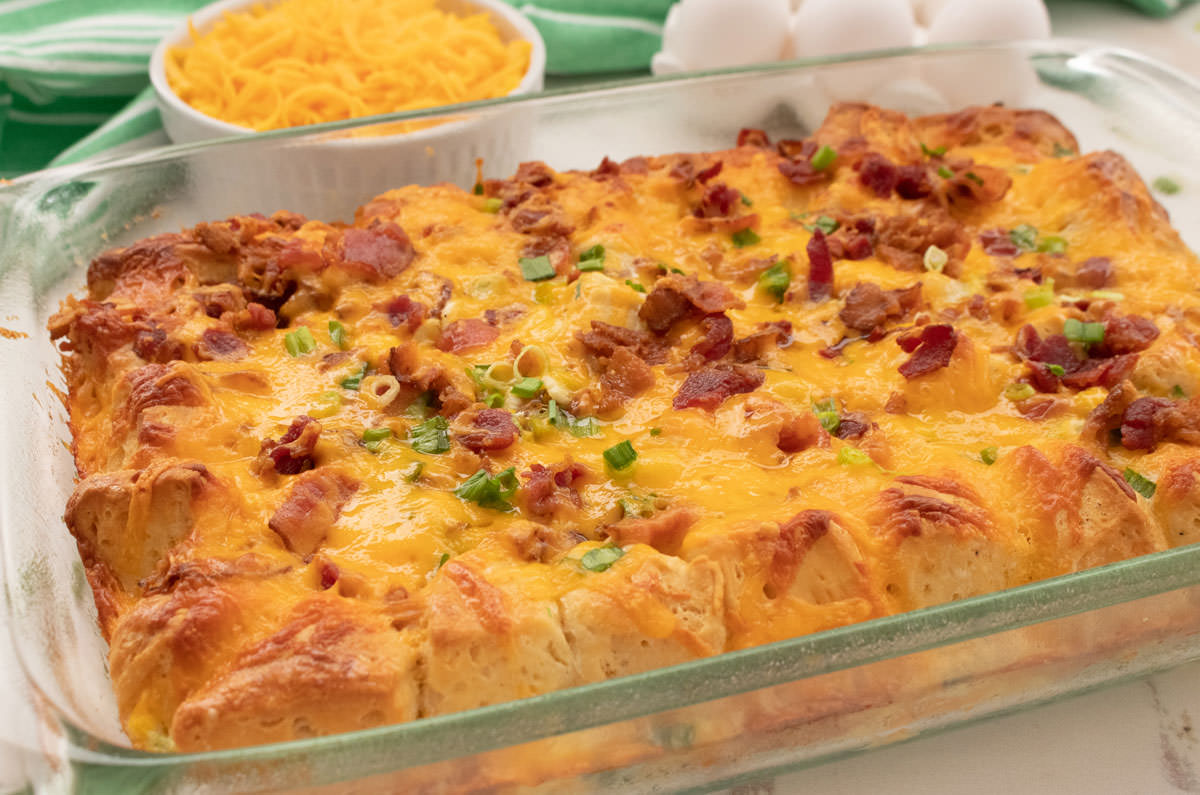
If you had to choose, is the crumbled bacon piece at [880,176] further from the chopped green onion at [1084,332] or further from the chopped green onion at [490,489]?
the chopped green onion at [490,489]

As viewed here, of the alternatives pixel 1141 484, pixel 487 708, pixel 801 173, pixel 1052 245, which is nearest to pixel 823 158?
pixel 801 173

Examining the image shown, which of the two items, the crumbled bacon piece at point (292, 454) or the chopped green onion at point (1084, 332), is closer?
the crumbled bacon piece at point (292, 454)

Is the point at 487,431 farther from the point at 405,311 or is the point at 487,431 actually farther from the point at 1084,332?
the point at 1084,332

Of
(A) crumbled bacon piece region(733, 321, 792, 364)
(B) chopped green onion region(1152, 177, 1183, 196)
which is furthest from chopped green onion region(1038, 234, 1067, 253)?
(A) crumbled bacon piece region(733, 321, 792, 364)

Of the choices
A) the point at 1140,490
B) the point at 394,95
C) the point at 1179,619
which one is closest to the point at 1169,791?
the point at 1179,619

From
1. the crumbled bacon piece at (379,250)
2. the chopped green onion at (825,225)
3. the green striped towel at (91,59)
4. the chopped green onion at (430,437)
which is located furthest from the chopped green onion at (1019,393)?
the green striped towel at (91,59)

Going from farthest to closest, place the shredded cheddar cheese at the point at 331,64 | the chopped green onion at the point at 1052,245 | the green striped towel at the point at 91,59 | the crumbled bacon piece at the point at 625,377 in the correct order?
the green striped towel at the point at 91,59 → the shredded cheddar cheese at the point at 331,64 → the chopped green onion at the point at 1052,245 → the crumbled bacon piece at the point at 625,377
